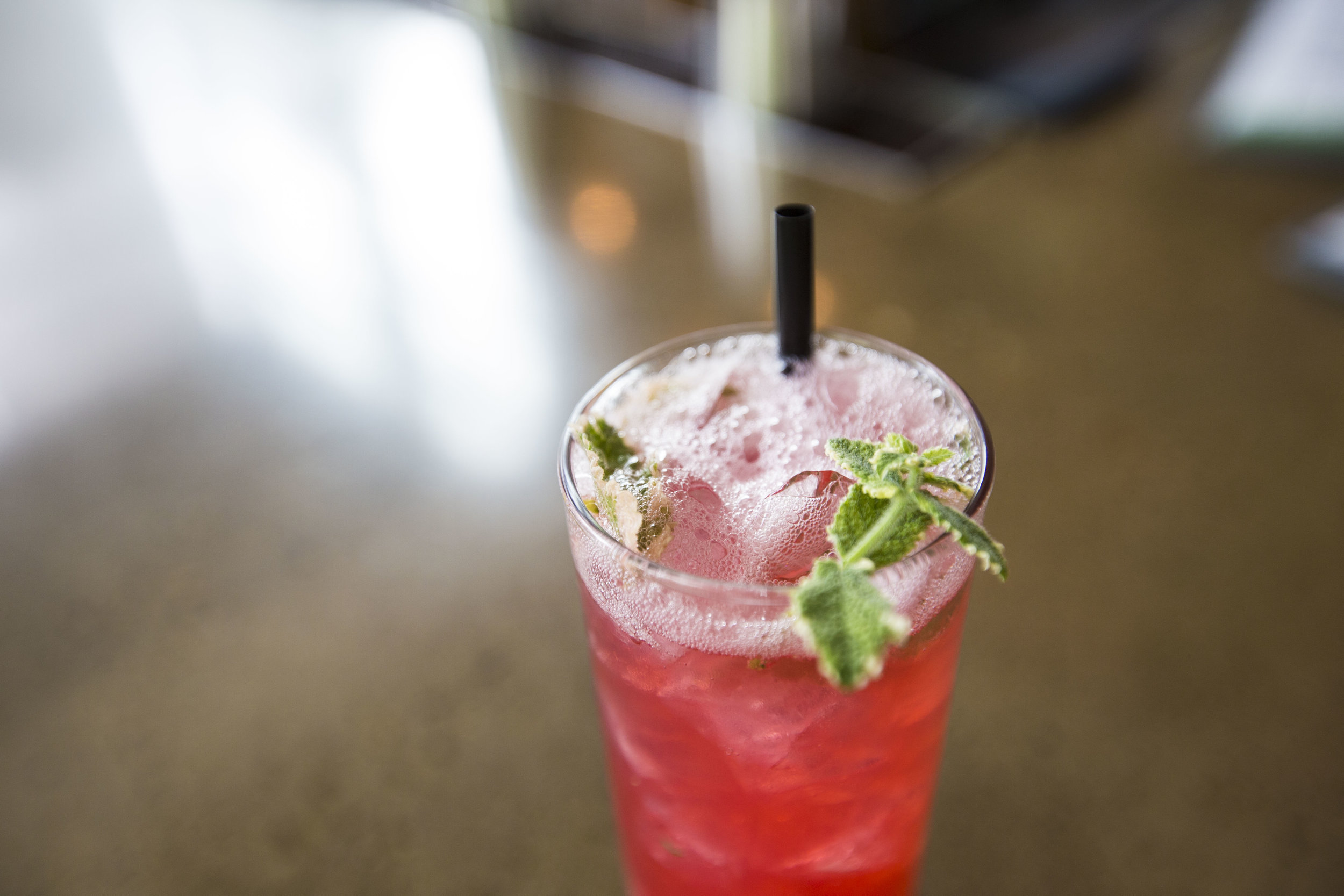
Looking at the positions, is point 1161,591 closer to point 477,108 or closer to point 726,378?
point 726,378

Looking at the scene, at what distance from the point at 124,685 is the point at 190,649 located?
6 cm

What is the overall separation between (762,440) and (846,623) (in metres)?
0.19

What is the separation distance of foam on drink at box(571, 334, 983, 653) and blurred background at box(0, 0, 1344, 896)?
37 centimetres

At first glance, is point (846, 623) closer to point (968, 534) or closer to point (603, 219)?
point (968, 534)

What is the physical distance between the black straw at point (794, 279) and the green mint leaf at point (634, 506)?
0.40ft

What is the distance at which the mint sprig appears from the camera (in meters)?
0.44

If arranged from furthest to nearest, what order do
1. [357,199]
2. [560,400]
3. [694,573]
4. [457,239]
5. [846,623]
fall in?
[357,199] < [457,239] < [560,400] < [694,573] < [846,623]

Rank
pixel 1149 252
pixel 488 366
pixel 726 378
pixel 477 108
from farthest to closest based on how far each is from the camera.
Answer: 1. pixel 477 108
2. pixel 1149 252
3. pixel 488 366
4. pixel 726 378

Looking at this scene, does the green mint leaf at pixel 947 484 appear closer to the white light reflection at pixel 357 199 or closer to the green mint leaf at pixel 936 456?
the green mint leaf at pixel 936 456

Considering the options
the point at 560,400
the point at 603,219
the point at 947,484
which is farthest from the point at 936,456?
the point at 603,219

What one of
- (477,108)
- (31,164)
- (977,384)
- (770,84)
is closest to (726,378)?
(977,384)

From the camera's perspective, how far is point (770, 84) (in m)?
1.95

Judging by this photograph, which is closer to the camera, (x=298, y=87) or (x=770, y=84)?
(x=770, y=84)

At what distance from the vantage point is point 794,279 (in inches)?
23.7
